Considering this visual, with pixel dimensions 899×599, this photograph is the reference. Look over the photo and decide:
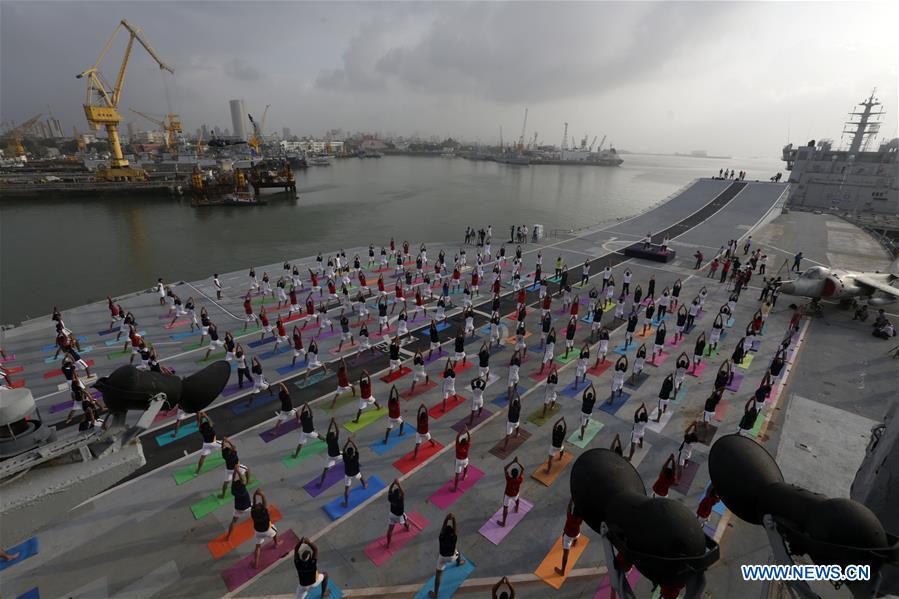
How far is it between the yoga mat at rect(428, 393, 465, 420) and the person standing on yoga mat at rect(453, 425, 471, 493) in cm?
277

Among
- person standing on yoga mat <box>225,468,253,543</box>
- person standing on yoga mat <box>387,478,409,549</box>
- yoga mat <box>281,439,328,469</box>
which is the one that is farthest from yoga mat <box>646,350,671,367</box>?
person standing on yoga mat <box>225,468,253,543</box>

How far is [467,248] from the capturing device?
35281 millimetres

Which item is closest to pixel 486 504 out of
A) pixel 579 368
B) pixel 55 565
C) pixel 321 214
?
pixel 579 368

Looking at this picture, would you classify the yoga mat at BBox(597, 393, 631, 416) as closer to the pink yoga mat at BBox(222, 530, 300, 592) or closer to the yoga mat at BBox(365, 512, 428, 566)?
the yoga mat at BBox(365, 512, 428, 566)

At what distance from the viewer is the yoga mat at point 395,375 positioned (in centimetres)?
1536

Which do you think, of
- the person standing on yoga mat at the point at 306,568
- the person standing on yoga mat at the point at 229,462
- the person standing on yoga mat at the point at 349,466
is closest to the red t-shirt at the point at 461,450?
the person standing on yoga mat at the point at 349,466

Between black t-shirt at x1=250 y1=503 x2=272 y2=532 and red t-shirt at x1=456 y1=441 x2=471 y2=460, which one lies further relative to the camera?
red t-shirt at x1=456 y1=441 x2=471 y2=460

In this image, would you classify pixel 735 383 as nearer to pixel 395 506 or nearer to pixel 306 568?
pixel 395 506

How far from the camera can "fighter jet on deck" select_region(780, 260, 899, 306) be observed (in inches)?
827

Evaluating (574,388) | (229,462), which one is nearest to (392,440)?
(229,462)

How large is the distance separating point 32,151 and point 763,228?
232 meters

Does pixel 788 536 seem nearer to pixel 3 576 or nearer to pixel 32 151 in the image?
pixel 3 576

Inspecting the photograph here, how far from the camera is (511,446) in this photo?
11.9 m

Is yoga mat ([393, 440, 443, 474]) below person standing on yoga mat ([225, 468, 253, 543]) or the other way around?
below
